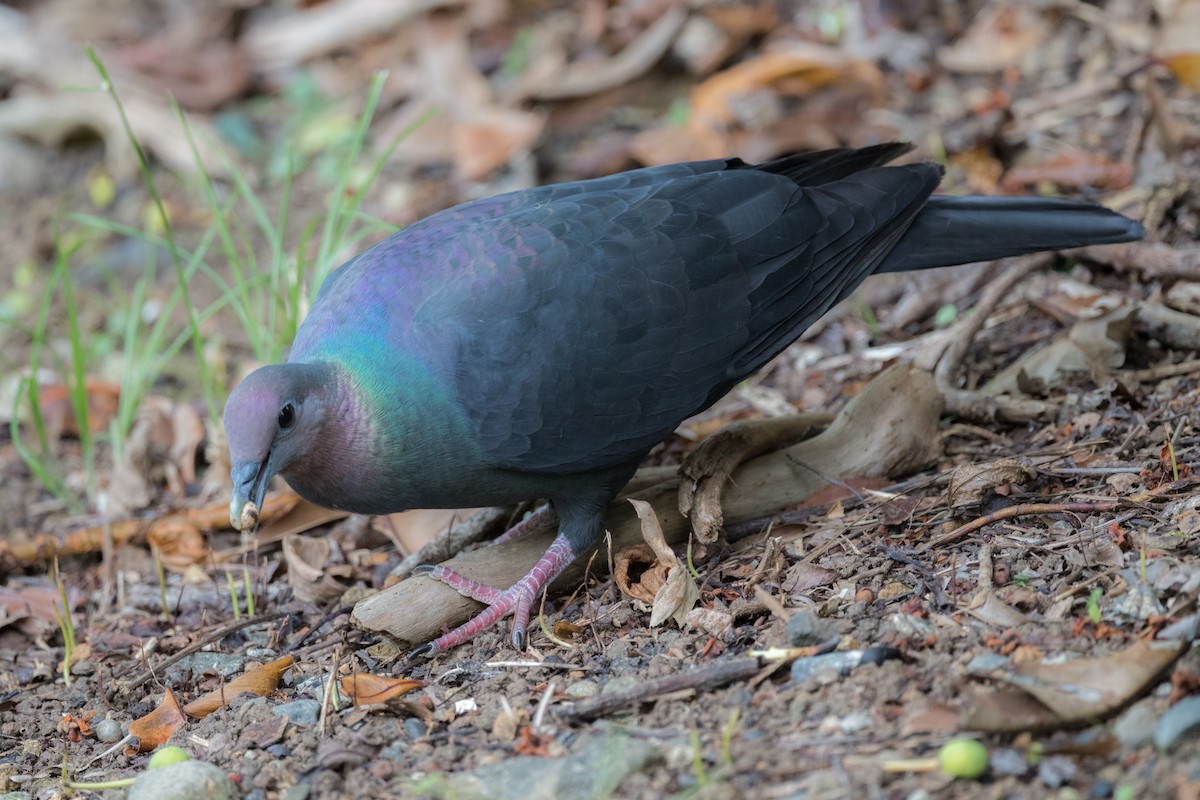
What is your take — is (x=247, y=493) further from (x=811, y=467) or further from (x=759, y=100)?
(x=759, y=100)

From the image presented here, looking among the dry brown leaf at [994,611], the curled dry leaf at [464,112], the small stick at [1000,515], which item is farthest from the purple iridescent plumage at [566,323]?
the curled dry leaf at [464,112]

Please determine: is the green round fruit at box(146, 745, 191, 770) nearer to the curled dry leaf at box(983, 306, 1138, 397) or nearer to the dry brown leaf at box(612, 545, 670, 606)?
the dry brown leaf at box(612, 545, 670, 606)

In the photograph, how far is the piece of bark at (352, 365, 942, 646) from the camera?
4078 millimetres

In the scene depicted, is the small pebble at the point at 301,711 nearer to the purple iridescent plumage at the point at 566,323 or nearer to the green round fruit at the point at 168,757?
the green round fruit at the point at 168,757

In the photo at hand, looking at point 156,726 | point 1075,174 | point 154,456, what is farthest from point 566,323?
point 1075,174

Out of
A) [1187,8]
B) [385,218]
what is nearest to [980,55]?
[1187,8]

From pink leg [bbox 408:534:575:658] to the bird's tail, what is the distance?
1581 millimetres

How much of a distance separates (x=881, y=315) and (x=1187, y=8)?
2176 millimetres

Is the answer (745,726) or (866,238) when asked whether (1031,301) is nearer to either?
(866,238)

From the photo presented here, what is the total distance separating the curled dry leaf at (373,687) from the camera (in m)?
3.33

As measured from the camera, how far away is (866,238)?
4.18 m

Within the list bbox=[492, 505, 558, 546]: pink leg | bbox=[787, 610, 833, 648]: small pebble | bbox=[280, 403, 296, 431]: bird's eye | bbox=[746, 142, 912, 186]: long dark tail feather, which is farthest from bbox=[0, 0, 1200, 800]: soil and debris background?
bbox=[746, 142, 912, 186]: long dark tail feather

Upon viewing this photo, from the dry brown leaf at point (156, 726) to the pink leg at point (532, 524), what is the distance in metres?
1.30

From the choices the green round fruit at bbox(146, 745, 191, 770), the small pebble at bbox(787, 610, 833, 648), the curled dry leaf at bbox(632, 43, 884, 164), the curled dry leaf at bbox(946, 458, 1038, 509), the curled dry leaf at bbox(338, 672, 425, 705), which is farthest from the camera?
the curled dry leaf at bbox(632, 43, 884, 164)
